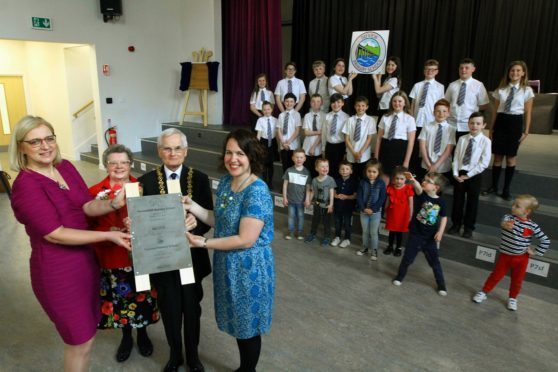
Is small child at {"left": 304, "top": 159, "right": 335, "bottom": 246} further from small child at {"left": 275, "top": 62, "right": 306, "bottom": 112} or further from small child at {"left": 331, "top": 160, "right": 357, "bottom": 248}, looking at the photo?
small child at {"left": 275, "top": 62, "right": 306, "bottom": 112}

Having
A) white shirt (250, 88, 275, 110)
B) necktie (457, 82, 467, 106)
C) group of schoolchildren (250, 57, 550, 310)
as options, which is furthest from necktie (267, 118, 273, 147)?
necktie (457, 82, 467, 106)

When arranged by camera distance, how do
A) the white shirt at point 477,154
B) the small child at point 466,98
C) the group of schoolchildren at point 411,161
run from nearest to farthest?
the group of schoolchildren at point 411,161, the white shirt at point 477,154, the small child at point 466,98

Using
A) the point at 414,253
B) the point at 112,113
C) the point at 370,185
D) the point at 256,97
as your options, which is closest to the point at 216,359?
the point at 414,253

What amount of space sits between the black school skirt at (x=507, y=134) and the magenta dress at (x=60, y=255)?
3.89 meters

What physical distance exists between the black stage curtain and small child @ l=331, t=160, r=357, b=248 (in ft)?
13.3

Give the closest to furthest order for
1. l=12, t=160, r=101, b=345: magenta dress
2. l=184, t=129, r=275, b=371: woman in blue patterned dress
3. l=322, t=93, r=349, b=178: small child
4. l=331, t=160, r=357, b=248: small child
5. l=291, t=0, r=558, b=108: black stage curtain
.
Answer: l=12, t=160, r=101, b=345: magenta dress, l=184, t=129, r=275, b=371: woman in blue patterned dress, l=331, t=160, r=357, b=248: small child, l=322, t=93, r=349, b=178: small child, l=291, t=0, r=558, b=108: black stage curtain

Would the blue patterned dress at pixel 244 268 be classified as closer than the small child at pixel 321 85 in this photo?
Yes

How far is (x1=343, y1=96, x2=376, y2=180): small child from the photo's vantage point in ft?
13.3

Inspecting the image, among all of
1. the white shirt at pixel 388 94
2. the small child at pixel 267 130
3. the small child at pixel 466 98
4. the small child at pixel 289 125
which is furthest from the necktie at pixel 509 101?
the small child at pixel 267 130

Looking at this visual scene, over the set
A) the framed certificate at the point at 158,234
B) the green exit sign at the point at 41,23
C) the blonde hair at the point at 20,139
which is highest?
the green exit sign at the point at 41,23

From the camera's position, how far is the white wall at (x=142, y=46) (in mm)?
6746

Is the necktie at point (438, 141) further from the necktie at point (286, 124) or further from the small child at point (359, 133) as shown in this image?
the necktie at point (286, 124)

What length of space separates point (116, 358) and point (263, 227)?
4.85 feet

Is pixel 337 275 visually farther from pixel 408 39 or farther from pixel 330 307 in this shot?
pixel 408 39
